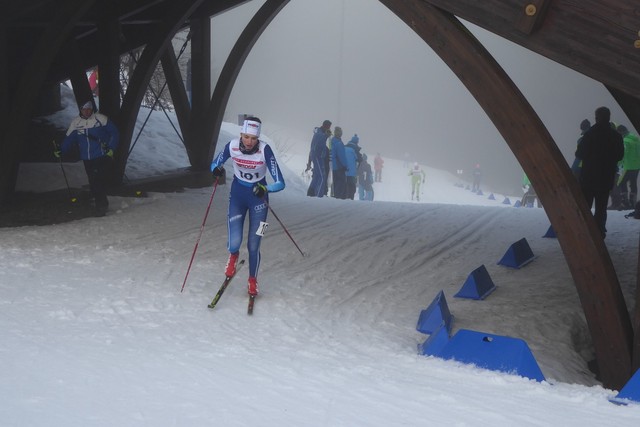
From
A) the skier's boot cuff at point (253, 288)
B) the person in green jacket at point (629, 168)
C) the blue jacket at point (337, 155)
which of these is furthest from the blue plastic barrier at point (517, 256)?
the blue jacket at point (337, 155)

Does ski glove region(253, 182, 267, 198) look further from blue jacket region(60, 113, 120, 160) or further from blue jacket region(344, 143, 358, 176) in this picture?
blue jacket region(344, 143, 358, 176)

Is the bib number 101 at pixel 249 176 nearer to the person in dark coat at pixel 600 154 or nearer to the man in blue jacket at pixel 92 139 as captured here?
the person in dark coat at pixel 600 154

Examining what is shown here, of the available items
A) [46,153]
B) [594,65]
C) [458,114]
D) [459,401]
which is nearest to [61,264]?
[459,401]

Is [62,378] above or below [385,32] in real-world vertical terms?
below

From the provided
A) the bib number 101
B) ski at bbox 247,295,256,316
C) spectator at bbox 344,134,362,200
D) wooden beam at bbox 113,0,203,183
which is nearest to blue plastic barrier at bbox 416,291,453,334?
ski at bbox 247,295,256,316

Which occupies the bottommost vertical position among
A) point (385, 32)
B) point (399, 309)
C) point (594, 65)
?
point (399, 309)

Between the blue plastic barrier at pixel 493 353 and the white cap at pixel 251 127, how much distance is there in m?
2.81

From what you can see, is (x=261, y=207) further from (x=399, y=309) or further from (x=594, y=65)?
(x=594, y=65)

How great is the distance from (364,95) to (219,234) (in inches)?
1158

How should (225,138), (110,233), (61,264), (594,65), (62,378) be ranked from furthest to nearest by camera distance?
(225,138), (110,233), (61,264), (594,65), (62,378)

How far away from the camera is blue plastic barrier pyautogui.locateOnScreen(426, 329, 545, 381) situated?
5.27 m

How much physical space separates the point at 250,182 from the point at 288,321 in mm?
1464

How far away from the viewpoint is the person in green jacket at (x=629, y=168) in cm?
1394

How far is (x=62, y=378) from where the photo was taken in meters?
4.45
